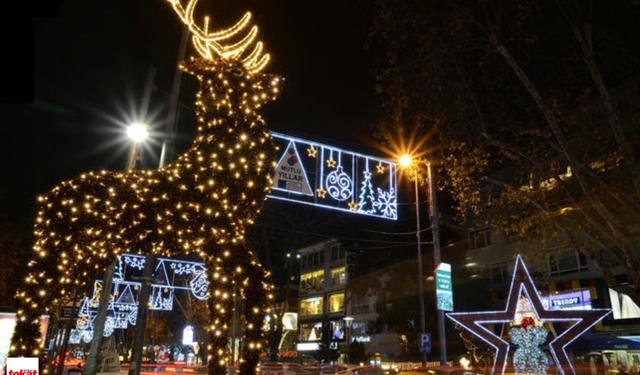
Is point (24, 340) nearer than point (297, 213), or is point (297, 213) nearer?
point (24, 340)

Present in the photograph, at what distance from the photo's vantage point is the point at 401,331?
29.7 metres

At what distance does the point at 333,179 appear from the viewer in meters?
13.5

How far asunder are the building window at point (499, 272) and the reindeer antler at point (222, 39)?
26975 millimetres

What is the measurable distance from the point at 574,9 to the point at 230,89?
7106mm

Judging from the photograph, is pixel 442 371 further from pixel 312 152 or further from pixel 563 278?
pixel 563 278

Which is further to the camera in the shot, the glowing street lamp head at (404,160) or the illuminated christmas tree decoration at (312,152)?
the glowing street lamp head at (404,160)

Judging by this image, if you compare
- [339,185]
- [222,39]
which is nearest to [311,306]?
[339,185]

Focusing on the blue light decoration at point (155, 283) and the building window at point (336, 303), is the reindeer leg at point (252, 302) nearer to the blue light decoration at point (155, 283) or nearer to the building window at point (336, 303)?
the blue light decoration at point (155, 283)

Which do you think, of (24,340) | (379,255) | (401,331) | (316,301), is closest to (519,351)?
(24,340)

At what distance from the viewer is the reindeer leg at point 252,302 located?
595 cm

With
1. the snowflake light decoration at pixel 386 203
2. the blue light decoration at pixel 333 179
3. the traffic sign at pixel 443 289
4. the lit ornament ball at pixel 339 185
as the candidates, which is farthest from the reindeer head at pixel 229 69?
the traffic sign at pixel 443 289

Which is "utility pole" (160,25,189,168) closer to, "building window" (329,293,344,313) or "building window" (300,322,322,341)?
"building window" (329,293,344,313)

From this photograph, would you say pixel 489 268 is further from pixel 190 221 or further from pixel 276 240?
pixel 190 221

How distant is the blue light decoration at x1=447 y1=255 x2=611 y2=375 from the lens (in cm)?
1270
